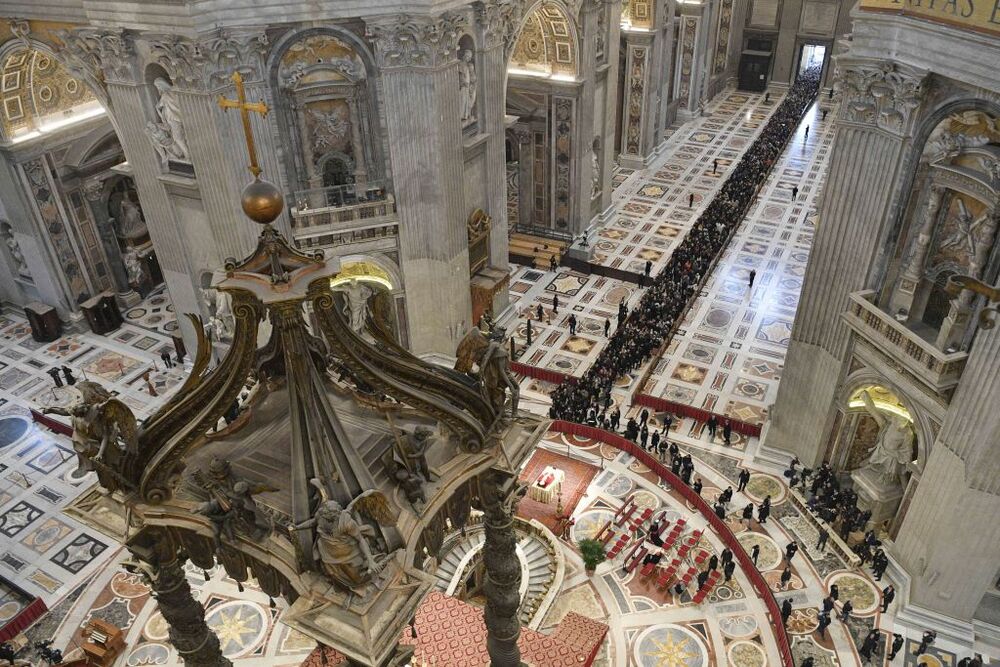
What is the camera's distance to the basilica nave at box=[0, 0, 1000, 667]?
692 cm

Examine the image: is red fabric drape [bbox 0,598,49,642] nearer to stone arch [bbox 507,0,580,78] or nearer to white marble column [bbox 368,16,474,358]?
white marble column [bbox 368,16,474,358]

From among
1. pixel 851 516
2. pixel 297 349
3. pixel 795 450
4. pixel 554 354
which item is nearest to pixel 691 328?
pixel 554 354

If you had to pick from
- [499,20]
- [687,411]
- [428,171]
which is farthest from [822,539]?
[499,20]

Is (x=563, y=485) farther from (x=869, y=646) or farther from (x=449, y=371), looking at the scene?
(x=449, y=371)

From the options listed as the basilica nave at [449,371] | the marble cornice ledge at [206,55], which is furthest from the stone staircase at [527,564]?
the marble cornice ledge at [206,55]

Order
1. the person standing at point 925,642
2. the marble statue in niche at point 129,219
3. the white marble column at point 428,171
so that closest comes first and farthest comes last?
the person standing at point 925,642 < the white marble column at point 428,171 < the marble statue in niche at point 129,219

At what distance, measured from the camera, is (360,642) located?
19.1 ft

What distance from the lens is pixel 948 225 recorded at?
47.0 ft

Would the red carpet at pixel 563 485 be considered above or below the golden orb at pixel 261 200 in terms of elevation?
below

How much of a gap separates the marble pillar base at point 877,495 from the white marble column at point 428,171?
10.9 metres

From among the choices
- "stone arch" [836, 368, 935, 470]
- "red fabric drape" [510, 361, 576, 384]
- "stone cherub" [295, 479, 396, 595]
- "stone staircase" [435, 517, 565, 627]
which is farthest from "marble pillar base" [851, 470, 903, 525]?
"stone cherub" [295, 479, 396, 595]

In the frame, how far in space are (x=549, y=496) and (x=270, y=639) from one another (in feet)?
22.3

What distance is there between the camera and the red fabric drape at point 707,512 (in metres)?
14.8

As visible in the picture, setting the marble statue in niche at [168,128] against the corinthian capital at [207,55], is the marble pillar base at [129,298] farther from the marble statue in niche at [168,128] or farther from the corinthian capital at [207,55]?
the corinthian capital at [207,55]
